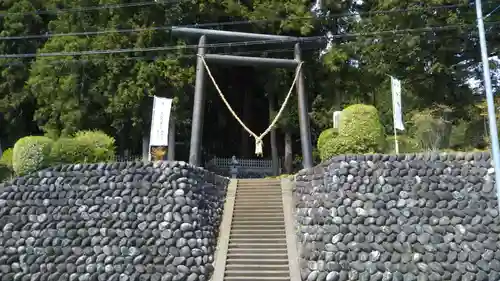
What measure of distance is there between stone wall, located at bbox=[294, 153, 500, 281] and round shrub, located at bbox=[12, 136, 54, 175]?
794cm

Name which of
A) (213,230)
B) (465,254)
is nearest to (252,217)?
(213,230)

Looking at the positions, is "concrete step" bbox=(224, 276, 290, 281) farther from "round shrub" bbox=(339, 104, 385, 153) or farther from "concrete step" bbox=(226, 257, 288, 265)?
"round shrub" bbox=(339, 104, 385, 153)

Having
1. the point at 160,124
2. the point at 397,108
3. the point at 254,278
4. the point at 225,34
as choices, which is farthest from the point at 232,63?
the point at 254,278

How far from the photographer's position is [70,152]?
16.5 m

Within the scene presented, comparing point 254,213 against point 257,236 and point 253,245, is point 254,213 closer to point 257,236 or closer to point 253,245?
point 257,236

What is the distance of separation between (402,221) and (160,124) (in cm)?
820

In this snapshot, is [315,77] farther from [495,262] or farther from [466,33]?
[495,262]

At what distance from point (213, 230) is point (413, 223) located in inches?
214

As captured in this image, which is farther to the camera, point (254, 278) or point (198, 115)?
point (198, 115)

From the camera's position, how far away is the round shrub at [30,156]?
15.9 m

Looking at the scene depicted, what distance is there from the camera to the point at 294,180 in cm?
1717

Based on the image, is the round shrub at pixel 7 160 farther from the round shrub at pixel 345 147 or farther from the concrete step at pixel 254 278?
the round shrub at pixel 345 147

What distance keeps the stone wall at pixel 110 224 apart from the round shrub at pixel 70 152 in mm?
720

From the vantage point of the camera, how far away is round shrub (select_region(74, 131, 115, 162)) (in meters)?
17.0
